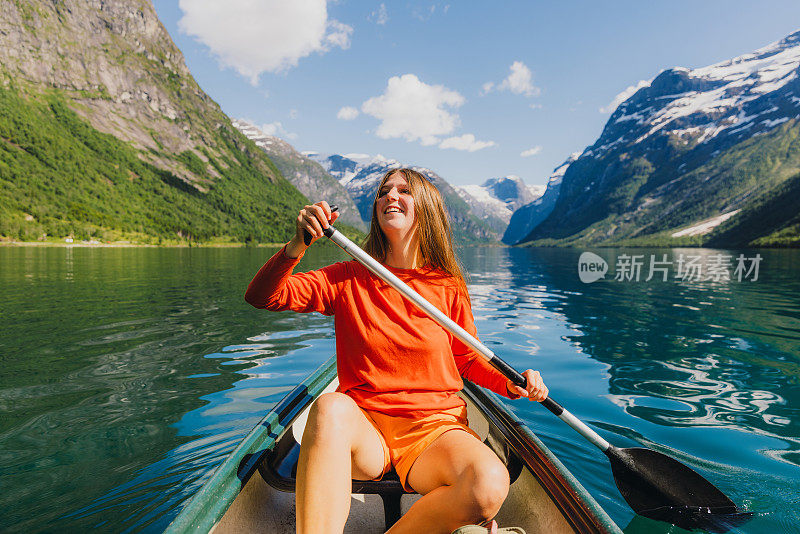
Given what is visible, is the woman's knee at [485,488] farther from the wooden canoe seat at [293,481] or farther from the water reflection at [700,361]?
the water reflection at [700,361]

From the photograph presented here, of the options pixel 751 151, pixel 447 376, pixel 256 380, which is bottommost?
pixel 256 380

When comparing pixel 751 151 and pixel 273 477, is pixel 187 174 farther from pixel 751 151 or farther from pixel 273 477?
pixel 751 151

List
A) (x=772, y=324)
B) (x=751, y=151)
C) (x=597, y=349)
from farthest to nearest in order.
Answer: (x=751, y=151)
(x=772, y=324)
(x=597, y=349)

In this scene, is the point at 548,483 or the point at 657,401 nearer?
the point at 548,483

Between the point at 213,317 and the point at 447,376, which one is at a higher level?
the point at 447,376

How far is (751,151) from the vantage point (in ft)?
586

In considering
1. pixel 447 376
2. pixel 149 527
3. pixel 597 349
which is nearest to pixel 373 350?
pixel 447 376

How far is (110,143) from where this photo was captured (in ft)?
484

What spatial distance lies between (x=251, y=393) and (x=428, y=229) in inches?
211

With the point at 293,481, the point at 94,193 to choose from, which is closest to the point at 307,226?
the point at 293,481

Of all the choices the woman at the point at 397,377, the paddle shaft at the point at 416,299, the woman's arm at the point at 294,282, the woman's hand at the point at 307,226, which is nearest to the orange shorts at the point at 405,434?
the woman at the point at 397,377

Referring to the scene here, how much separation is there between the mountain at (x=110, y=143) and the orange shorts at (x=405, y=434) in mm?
106283

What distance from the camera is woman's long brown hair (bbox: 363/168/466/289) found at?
3.26 metres

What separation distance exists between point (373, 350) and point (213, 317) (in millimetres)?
12606
